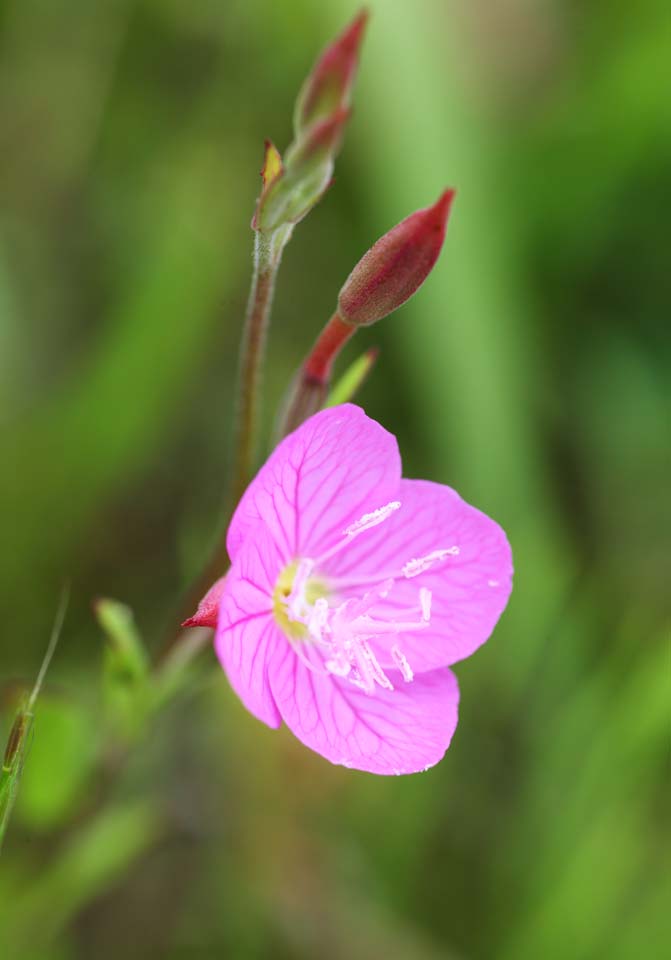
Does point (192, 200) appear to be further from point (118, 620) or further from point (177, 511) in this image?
point (118, 620)

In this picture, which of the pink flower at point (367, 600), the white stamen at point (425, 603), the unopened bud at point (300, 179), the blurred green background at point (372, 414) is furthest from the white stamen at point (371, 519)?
the blurred green background at point (372, 414)

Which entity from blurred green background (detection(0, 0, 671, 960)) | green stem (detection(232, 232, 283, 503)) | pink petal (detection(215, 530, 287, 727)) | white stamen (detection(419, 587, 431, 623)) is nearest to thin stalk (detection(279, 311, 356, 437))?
green stem (detection(232, 232, 283, 503))

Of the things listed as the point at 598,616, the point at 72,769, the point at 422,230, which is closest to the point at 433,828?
the point at 598,616

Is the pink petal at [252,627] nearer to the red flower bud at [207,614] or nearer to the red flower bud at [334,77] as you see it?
the red flower bud at [207,614]

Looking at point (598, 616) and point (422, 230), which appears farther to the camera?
point (598, 616)

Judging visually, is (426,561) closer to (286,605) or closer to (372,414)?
(286,605)

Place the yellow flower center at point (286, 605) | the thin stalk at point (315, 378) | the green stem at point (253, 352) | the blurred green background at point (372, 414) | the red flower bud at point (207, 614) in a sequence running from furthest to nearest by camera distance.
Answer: the blurred green background at point (372, 414), the yellow flower center at point (286, 605), the thin stalk at point (315, 378), the green stem at point (253, 352), the red flower bud at point (207, 614)

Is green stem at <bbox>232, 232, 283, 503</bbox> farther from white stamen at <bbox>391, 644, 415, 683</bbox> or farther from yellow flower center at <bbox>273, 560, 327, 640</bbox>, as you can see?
white stamen at <bbox>391, 644, 415, 683</bbox>

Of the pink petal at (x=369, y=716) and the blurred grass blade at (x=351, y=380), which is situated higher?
the blurred grass blade at (x=351, y=380)
